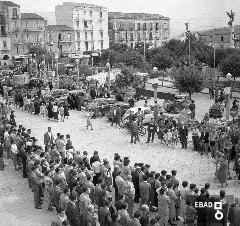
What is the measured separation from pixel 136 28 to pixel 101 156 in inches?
3041

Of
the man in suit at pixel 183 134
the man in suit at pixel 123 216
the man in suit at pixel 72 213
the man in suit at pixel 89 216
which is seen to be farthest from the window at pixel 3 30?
the man in suit at pixel 123 216

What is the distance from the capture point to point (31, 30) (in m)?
78.4

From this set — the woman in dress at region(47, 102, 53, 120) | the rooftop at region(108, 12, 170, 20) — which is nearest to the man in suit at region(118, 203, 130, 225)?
the woman in dress at region(47, 102, 53, 120)

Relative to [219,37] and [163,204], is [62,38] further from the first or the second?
[163,204]

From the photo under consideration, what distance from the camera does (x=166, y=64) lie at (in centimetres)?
5469

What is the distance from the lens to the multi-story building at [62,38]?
8038 centimetres

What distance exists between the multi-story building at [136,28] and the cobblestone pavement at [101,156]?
214 feet

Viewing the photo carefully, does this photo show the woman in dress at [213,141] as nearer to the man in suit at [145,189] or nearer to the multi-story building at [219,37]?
the man in suit at [145,189]

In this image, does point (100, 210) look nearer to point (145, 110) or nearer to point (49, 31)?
point (145, 110)

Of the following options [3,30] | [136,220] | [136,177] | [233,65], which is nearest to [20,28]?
[3,30]

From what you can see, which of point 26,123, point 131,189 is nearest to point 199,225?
point 131,189

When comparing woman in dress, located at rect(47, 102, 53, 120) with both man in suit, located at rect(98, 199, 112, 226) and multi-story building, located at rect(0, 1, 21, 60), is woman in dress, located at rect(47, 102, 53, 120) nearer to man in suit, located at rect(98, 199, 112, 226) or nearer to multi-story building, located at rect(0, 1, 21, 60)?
man in suit, located at rect(98, 199, 112, 226)

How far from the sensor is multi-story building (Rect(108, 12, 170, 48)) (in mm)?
93062

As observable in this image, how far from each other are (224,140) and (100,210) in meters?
8.93
